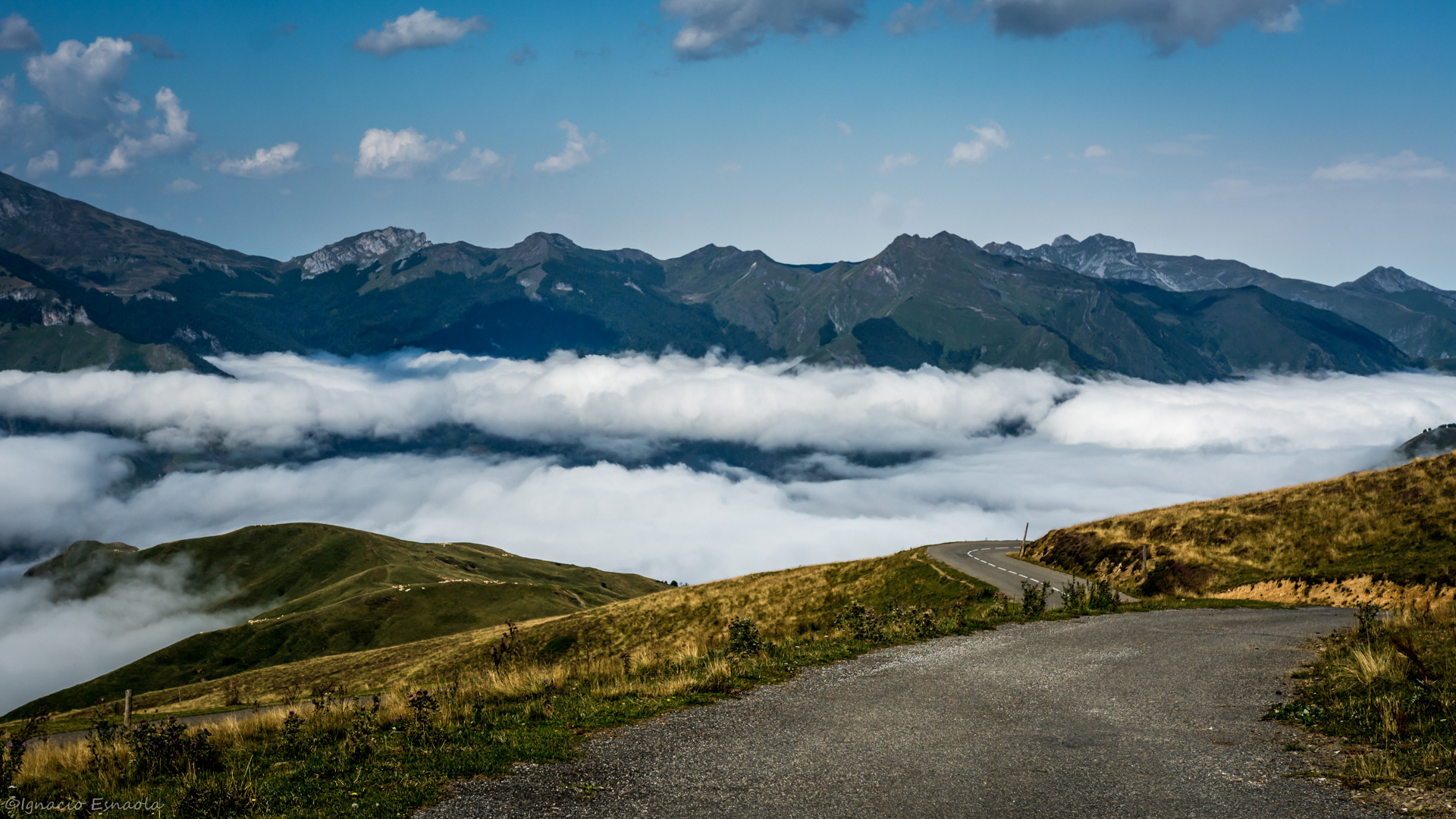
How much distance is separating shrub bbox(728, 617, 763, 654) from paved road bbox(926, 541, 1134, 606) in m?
20.0

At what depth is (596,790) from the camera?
11.1 meters

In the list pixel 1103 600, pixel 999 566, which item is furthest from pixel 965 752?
pixel 999 566

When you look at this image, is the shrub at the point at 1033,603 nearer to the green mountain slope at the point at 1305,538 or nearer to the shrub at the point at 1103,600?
the shrub at the point at 1103,600

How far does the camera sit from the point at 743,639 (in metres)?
23.1

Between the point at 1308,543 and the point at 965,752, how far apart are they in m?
37.4

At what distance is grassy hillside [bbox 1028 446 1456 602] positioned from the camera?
3328 centimetres

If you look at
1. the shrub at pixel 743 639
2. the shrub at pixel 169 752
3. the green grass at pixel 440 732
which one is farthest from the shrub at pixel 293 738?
the shrub at pixel 743 639

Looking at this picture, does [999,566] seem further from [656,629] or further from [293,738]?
[293,738]

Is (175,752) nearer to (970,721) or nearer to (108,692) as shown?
(970,721)

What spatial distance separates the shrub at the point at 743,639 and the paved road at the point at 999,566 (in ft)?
65.6

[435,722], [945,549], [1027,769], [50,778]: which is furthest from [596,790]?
[945,549]

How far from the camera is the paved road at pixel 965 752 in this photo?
1038 centimetres

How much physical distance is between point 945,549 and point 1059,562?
14.0 metres

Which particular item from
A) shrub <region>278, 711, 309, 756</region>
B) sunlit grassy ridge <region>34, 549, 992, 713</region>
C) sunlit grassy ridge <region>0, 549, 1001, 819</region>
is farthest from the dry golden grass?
shrub <region>278, 711, 309, 756</region>
